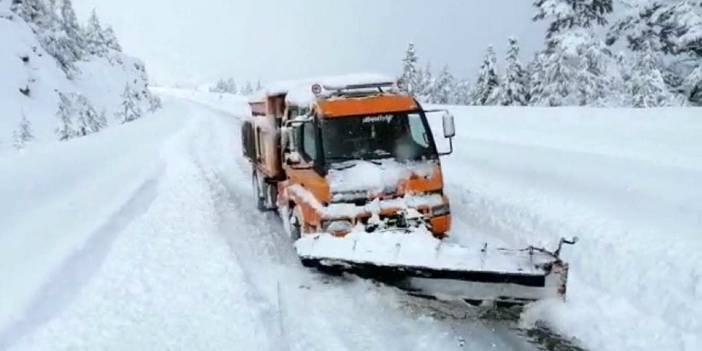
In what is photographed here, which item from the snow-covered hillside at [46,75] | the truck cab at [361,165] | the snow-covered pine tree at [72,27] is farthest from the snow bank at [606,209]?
the snow-covered pine tree at [72,27]

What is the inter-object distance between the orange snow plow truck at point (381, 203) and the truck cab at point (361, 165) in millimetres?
13

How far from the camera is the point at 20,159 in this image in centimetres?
1548

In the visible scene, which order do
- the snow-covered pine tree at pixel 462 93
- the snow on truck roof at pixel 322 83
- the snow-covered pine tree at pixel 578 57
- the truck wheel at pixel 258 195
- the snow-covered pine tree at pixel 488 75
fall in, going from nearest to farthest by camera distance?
1. the snow on truck roof at pixel 322 83
2. the truck wheel at pixel 258 195
3. the snow-covered pine tree at pixel 578 57
4. the snow-covered pine tree at pixel 488 75
5. the snow-covered pine tree at pixel 462 93

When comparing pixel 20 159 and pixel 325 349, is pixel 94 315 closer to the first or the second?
pixel 325 349

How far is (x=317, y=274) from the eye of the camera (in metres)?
7.66

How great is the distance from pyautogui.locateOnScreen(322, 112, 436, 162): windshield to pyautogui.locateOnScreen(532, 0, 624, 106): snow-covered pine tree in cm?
2164

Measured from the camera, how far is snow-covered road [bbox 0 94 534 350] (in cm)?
561

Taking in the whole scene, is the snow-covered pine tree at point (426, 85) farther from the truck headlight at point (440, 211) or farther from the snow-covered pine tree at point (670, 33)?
the truck headlight at point (440, 211)

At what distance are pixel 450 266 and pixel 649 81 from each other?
20300mm

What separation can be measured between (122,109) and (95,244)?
143 ft

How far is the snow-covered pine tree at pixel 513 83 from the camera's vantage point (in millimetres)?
42125

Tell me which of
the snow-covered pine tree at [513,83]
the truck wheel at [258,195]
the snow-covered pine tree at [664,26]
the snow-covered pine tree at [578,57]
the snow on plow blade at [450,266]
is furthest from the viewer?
the snow-covered pine tree at [513,83]

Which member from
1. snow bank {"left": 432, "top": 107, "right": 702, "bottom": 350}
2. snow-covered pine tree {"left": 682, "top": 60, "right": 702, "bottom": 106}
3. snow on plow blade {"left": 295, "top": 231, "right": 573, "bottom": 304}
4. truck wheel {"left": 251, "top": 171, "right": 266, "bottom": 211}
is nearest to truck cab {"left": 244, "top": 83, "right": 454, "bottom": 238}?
snow on plow blade {"left": 295, "top": 231, "right": 573, "bottom": 304}

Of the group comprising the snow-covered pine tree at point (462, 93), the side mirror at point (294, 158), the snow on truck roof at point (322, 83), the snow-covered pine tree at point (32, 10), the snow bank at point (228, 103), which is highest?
the snow-covered pine tree at point (32, 10)
